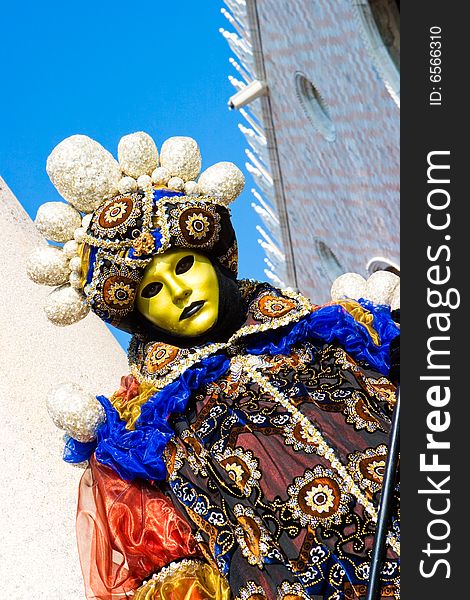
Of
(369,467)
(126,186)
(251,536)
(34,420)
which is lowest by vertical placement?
(251,536)

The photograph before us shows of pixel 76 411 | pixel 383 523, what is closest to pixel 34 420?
pixel 76 411

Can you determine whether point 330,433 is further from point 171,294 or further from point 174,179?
point 174,179

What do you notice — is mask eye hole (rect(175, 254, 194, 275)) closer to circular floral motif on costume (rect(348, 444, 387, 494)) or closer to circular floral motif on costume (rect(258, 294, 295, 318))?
circular floral motif on costume (rect(258, 294, 295, 318))

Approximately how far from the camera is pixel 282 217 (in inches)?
477

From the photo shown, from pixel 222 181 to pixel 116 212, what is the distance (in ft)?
1.18

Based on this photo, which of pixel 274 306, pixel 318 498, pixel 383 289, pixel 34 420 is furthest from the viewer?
pixel 34 420

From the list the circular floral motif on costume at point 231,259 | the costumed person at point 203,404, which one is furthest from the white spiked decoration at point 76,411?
the circular floral motif on costume at point 231,259

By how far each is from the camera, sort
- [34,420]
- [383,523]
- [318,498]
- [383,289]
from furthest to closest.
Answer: [34,420] < [383,289] < [318,498] < [383,523]

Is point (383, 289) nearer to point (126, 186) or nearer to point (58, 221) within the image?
point (126, 186)

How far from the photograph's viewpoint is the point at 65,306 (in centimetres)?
292

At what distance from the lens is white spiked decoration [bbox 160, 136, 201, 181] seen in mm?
2988

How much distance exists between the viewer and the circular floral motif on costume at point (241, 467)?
259 cm

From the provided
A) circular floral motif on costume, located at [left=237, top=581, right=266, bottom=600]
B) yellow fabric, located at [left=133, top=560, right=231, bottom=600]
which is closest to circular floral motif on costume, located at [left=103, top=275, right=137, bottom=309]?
yellow fabric, located at [left=133, top=560, right=231, bottom=600]

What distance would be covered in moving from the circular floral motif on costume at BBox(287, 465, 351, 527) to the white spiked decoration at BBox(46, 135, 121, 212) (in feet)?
3.22
